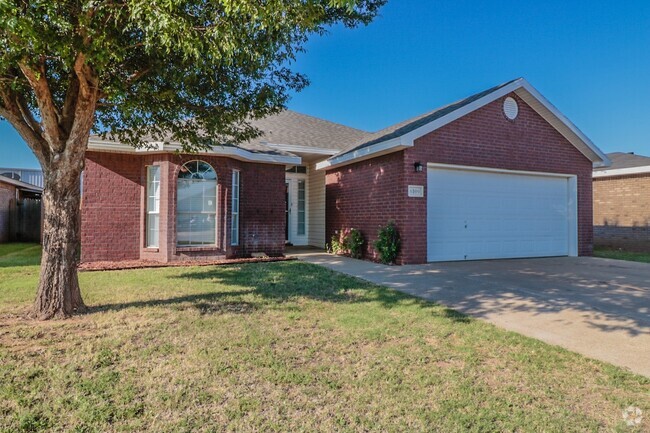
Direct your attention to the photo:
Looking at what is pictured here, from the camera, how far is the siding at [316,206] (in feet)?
45.0

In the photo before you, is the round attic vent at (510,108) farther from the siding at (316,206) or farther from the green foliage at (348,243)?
the siding at (316,206)

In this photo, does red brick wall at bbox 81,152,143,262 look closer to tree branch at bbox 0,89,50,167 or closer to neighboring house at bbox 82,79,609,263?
neighboring house at bbox 82,79,609,263

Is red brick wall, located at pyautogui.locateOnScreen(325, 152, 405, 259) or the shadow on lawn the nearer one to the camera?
the shadow on lawn

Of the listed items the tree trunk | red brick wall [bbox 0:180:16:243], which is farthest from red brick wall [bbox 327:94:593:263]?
red brick wall [bbox 0:180:16:243]

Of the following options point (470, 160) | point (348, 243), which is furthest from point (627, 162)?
point (348, 243)

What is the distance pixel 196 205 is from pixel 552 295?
26.1 feet

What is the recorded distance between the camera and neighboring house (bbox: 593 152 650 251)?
14758mm

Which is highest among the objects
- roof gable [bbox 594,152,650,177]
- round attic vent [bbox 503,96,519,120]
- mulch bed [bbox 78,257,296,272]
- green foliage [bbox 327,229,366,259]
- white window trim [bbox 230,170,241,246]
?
round attic vent [bbox 503,96,519,120]

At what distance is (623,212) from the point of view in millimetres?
15477

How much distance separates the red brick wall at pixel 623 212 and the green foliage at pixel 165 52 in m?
14.7

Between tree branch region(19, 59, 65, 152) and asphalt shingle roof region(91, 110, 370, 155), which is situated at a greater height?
asphalt shingle roof region(91, 110, 370, 155)

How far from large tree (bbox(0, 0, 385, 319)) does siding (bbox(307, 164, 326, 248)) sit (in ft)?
22.8

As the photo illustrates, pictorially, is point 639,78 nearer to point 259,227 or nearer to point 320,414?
point 259,227

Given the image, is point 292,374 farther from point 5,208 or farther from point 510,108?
point 5,208
